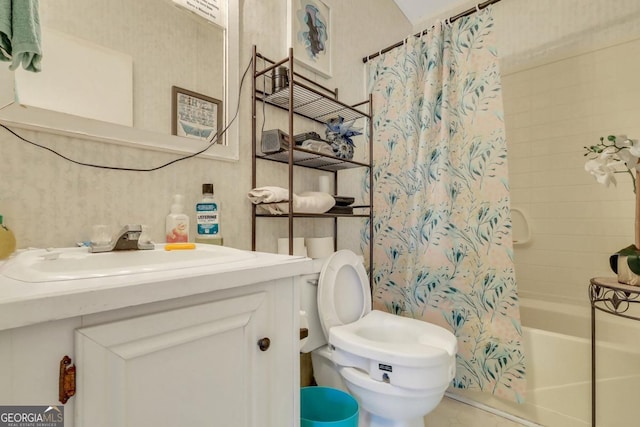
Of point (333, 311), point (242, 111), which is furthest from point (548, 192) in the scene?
point (242, 111)

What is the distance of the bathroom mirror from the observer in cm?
77

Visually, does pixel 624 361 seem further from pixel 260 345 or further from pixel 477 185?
pixel 260 345

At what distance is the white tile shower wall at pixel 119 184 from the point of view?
0.72 meters

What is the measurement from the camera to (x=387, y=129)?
1.67 meters

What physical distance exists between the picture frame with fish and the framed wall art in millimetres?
549

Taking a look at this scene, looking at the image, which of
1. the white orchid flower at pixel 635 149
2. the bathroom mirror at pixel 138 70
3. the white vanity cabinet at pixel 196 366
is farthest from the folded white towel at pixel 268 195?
the white orchid flower at pixel 635 149

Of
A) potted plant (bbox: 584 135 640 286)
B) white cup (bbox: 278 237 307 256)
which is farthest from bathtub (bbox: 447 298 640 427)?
white cup (bbox: 278 237 307 256)

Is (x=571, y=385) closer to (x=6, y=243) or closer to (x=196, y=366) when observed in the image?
(x=196, y=366)

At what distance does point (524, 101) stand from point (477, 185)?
3.88 ft

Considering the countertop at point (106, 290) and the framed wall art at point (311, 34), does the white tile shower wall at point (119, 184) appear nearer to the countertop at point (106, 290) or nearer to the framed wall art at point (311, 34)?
the framed wall art at point (311, 34)

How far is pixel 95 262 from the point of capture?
2.30 feet

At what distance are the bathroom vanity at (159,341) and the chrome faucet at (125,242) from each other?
63mm

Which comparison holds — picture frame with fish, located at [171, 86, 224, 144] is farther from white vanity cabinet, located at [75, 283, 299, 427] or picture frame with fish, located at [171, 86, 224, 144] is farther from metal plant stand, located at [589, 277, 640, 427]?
metal plant stand, located at [589, 277, 640, 427]

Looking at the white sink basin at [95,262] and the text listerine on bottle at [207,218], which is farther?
the text listerine on bottle at [207,218]
